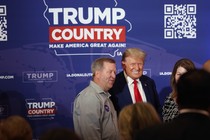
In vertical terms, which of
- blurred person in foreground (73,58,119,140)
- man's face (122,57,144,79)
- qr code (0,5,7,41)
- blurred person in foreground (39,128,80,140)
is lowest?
blurred person in foreground (73,58,119,140)

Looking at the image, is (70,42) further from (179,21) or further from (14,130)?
(14,130)

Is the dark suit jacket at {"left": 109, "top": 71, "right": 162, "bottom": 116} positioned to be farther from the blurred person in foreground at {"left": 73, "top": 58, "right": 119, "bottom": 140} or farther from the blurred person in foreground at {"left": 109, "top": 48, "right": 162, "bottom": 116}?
the blurred person in foreground at {"left": 73, "top": 58, "right": 119, "bottom": 140}

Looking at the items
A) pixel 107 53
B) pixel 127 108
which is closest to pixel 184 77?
pixel 127 108

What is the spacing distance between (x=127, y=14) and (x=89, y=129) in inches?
68.3

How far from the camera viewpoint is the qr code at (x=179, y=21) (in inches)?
177

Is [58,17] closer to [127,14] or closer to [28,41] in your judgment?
[28,41]

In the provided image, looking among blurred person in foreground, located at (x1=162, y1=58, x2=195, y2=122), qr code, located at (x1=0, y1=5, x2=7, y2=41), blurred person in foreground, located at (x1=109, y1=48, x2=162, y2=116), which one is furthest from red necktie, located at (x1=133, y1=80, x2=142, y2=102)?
qr code, located at (x1=0, y1=5, x2=7, y2=41)

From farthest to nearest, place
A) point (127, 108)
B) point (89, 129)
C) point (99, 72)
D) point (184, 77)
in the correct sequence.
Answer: point (99, 72), point (89, 129), point (127, 108), point (184, 77)

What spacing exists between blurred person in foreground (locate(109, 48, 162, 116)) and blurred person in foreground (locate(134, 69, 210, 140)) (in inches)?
75.8

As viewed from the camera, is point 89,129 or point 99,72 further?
point 99,72

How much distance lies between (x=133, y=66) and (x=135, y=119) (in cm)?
170

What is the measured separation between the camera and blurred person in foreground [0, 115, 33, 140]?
6.79 ft

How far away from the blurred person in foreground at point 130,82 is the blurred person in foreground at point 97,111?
46cm

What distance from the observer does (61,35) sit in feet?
14.4
